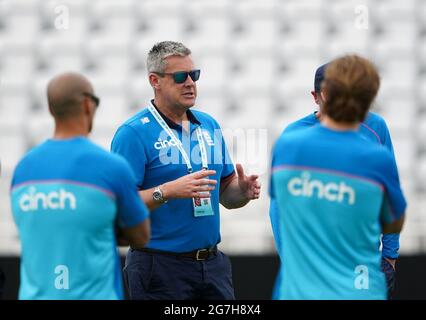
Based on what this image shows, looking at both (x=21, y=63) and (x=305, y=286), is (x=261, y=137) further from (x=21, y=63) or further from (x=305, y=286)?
(x=305, y=286)

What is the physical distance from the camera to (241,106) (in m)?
8.94

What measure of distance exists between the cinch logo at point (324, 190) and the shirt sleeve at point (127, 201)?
64cm

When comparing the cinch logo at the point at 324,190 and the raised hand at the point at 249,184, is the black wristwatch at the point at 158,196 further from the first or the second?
the cinch logo at the point at 324,190

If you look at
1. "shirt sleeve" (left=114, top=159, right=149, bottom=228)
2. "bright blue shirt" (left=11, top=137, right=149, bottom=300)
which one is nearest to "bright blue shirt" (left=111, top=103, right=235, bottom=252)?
"shirt sleeve" (left=114, top=159, right=149, bottom=228)

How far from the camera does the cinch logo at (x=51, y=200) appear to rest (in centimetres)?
323

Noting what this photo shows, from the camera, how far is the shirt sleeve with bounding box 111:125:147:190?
14.8 ft

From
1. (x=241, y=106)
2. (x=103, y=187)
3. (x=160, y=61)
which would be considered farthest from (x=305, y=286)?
(x=241, y=106)

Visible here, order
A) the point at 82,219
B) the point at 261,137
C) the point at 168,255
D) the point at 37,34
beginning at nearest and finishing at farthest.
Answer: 1. the point at 82,219
2. the point at 168,255
3. the point at 261,137
4. the point at 37,34

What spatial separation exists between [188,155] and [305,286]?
1.52 metres

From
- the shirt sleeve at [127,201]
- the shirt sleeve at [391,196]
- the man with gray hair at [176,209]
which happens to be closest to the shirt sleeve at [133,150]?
the man with gray hair at [176,209]

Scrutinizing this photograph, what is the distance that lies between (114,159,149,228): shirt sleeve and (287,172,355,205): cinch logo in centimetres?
64

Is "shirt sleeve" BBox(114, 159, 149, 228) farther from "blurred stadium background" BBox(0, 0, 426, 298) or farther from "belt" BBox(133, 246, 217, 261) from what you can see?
"blurred stadium background" BBox(0, 0, 426, 298)

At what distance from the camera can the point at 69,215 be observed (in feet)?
10.6

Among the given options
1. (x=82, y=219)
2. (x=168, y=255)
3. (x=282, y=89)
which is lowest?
(x=168, y=255)
